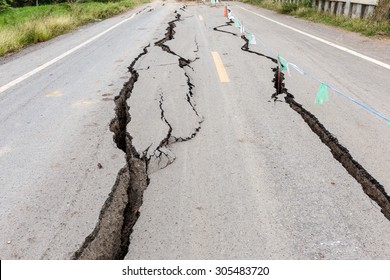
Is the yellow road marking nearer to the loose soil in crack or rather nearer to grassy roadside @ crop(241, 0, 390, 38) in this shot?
the loose soil in crack

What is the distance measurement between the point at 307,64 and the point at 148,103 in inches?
134

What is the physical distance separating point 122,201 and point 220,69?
4.11 meters

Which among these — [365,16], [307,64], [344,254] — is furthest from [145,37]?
[344,254]

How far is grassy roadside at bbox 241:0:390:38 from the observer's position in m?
9.32

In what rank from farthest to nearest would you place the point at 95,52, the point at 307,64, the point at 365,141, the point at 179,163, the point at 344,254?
the point at 95,52, the point at 307,64, the point at 365,141, the point at 179,163, the point at 344,254

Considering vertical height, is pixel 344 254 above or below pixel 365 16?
below

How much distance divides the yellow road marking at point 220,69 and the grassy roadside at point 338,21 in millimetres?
4815

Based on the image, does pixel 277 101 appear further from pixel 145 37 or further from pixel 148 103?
pixel 145 37

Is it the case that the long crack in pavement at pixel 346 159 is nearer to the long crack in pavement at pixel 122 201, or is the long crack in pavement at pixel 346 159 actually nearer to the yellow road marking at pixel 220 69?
the yellow road marking at pixel 220 69

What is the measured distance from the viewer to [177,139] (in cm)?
353

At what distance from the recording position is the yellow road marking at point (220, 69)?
5566mm

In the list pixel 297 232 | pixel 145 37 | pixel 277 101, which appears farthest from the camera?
pixel 145 37

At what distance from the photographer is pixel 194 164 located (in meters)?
3.07

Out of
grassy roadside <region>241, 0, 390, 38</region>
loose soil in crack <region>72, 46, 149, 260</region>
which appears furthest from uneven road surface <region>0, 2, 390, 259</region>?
grassy roadside <region>241, 0, 390, 38</region>
